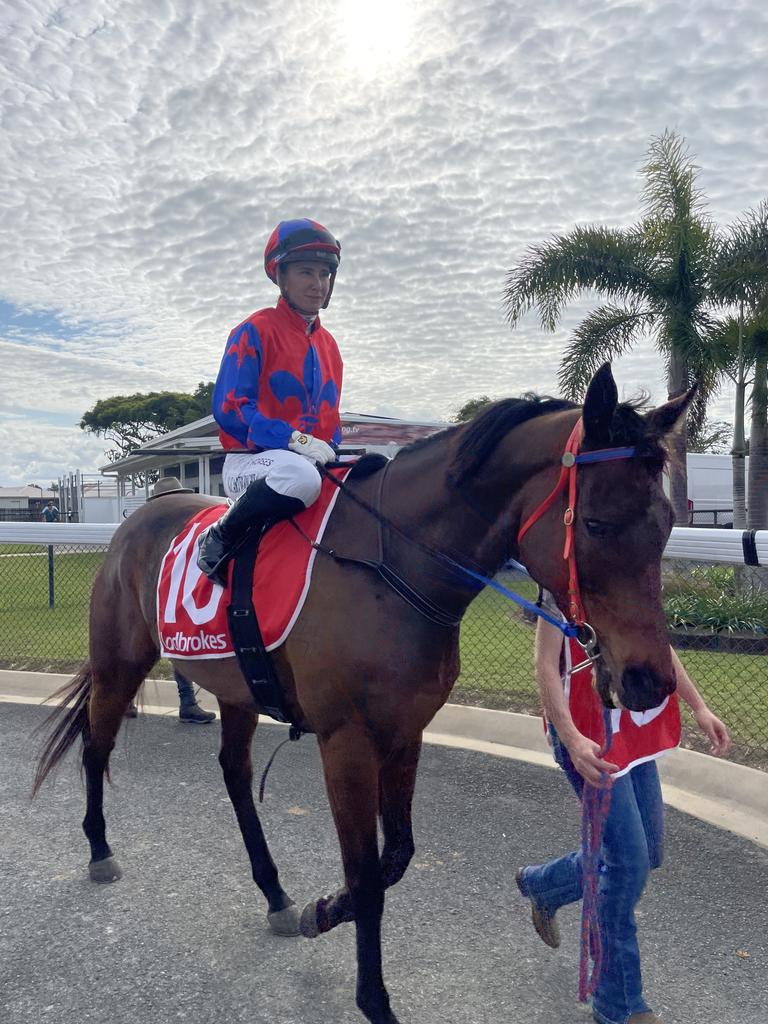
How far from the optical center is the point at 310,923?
2.77 m

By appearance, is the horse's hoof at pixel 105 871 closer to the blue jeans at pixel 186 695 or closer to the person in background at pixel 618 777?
A: the person in background at pixel 618 777

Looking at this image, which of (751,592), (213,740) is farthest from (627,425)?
(751,592)

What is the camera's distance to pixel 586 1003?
2529mm

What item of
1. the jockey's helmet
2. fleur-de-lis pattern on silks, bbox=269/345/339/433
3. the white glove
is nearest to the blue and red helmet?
the jockey's helmet

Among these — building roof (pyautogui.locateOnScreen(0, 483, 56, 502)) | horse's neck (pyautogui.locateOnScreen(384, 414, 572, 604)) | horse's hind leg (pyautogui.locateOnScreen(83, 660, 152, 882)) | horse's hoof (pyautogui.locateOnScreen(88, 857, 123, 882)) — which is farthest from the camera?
building roof (pyautogui.locateOnScreen(0, 483, 56, 502))

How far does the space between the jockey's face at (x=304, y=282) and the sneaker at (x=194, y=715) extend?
11.9 feet

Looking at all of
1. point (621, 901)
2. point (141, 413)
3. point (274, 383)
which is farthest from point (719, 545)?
point (141, 413)

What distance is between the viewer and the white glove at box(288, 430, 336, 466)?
274cm

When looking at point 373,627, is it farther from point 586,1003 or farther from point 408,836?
point 586,1003

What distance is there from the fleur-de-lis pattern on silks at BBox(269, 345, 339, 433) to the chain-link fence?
1.96 metres

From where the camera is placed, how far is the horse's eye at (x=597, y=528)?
1.90 meters

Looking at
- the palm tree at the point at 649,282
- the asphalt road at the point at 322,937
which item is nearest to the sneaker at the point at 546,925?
the asphalt road at the point at 322,937

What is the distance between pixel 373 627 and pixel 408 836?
0.87 m

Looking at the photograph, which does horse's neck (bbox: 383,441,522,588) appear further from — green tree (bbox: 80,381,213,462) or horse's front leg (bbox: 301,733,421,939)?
green tree (bbox: 80,381,213,462)
